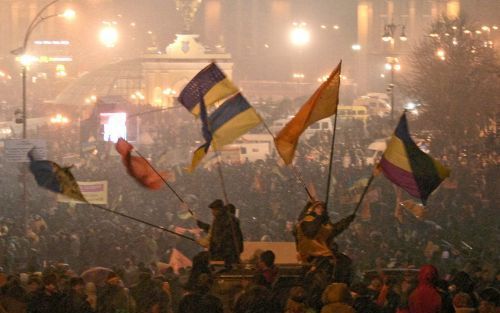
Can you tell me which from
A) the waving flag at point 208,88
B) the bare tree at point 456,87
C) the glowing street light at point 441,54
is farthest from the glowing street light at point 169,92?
the waving flag at point 208,88

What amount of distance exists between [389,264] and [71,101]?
183ft

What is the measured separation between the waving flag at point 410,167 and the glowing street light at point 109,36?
69.6 meters

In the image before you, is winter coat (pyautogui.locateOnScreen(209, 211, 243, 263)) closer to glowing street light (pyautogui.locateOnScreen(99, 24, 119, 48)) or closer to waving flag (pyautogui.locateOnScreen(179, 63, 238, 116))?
waving flag (pyautogui.locateOnScreen(179, 63, 238, 116))

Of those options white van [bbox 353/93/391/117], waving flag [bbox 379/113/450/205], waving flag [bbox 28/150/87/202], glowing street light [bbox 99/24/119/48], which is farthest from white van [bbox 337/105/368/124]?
waving flag [bbox 379/113/450/205]

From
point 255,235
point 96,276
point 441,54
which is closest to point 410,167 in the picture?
point 96,276

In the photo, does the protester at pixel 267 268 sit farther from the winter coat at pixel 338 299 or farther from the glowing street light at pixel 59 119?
the glowing street light at pixel 59 119

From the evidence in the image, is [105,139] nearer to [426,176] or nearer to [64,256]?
[64,256]

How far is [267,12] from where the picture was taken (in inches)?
4432

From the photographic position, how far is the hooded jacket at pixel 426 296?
11070mm

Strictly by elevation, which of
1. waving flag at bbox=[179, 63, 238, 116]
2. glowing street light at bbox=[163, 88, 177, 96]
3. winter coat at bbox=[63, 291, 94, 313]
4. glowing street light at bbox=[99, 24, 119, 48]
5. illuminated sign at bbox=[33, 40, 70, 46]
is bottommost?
winter coat at bbox=[63, 291, 94, 313]

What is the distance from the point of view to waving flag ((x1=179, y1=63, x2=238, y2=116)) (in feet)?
53.1

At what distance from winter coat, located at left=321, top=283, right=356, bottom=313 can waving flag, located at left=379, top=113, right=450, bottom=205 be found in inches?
156

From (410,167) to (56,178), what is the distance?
4.20 m

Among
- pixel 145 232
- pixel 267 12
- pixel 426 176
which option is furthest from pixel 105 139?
pixel 267 12
